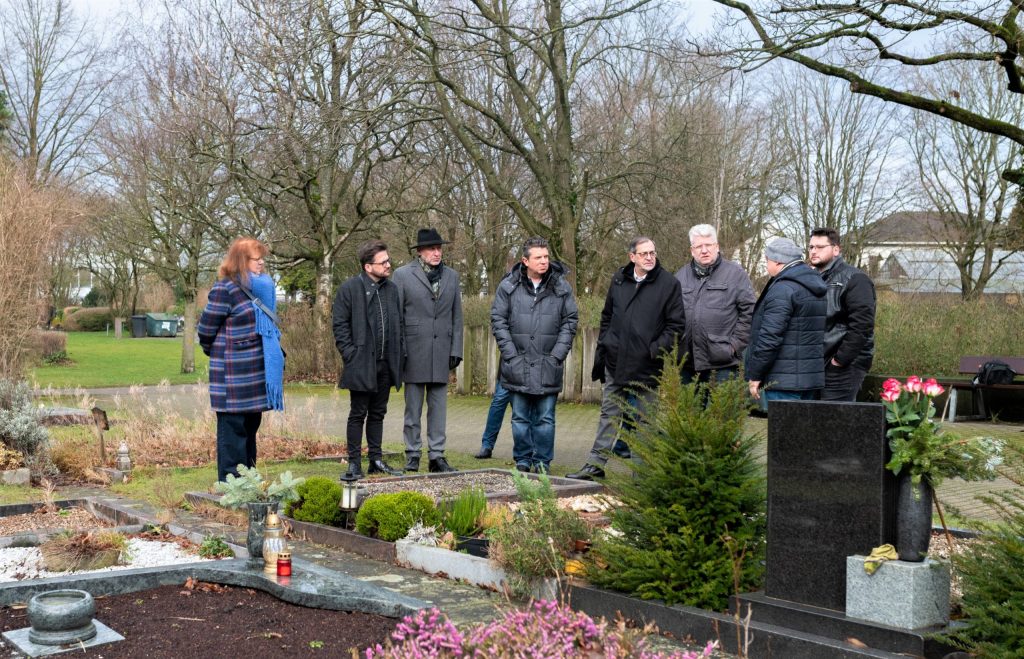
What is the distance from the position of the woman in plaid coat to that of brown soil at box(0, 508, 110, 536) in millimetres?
1062

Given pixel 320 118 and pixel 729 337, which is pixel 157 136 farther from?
pixel 729 337

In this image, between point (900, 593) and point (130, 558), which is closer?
point (900, 593)

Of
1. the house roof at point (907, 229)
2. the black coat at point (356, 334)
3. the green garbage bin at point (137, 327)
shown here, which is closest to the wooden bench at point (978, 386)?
the black coat at point (356, 334)

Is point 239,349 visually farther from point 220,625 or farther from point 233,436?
point 220,625

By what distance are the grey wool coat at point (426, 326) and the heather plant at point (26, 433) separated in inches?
135

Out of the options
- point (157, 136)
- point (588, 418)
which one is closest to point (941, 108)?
point (588, 418)

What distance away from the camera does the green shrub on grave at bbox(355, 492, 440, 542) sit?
658 cm

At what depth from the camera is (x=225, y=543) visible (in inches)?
250

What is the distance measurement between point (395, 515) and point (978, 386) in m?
11.4

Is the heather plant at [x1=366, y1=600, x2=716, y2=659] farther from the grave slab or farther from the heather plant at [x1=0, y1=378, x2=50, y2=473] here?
the heather plant at [x1=0, y1=378, x2=50, y2=473]

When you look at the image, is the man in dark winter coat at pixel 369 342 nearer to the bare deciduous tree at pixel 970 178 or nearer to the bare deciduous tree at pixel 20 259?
the bare deciduous tree at pixel 20 259

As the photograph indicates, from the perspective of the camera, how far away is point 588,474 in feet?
29.8

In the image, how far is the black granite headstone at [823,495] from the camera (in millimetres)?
4555

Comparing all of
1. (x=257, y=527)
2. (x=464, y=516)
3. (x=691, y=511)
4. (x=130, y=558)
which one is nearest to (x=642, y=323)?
(x=464, y=516)
